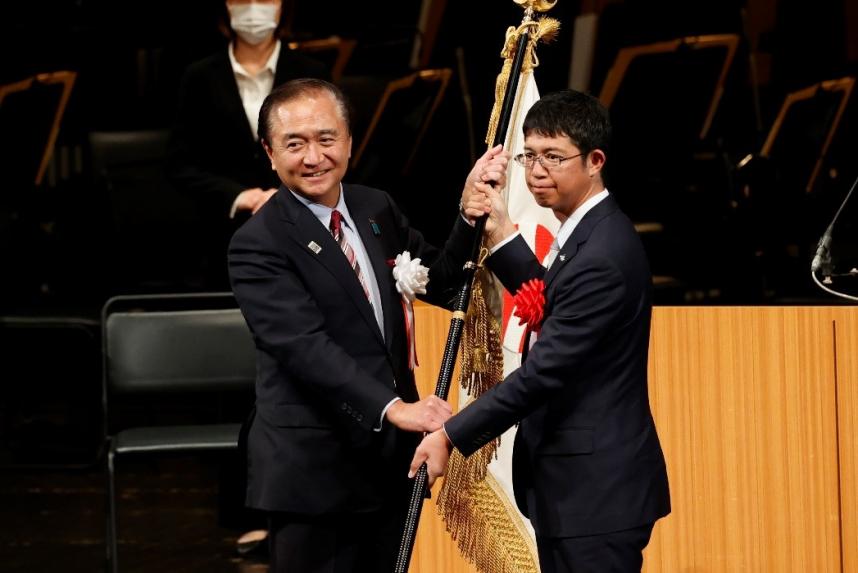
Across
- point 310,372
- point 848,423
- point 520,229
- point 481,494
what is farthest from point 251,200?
point 848,423

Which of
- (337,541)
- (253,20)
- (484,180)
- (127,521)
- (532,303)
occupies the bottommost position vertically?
(127,521)

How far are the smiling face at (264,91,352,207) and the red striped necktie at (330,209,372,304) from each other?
0.07 metres

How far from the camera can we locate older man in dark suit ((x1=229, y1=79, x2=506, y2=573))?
2.67 m

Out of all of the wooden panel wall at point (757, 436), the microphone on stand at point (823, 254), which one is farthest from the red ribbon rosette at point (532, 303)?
the microphone on stand at point (823, 254)

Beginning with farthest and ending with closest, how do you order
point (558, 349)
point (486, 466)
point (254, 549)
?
1. point (254, 549)
2. point (486, 466)
3. point (558, 349)

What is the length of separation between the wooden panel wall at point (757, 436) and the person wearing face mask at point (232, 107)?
1.52 m

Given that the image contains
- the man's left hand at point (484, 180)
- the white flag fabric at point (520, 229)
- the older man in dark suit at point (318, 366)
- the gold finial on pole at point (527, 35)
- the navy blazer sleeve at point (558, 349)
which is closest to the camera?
the navy blazer sleeve at point (558, 349)

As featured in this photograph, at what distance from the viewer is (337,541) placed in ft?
9.05

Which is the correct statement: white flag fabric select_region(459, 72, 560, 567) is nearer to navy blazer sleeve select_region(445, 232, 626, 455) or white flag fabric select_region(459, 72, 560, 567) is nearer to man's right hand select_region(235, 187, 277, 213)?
navy blazer sleeve select_region(445, 232, 626, 455)

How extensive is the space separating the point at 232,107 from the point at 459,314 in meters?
1.62

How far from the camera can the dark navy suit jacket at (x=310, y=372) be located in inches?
105

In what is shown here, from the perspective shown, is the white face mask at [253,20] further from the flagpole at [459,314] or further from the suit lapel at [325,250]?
Answer: the suit lapel at [325,250]

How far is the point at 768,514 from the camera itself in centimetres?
341

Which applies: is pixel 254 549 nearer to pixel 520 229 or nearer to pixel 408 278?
pixel 520 229
